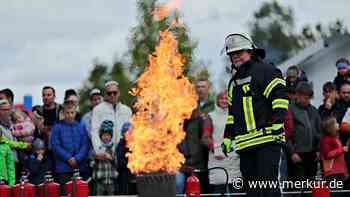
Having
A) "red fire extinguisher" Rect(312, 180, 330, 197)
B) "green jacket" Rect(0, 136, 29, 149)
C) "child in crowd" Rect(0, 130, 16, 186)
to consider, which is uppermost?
"green jacket" Rect(0, 136, 29, 149)

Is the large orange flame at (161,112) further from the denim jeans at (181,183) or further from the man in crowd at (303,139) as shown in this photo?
the man in crowd at (303,139)

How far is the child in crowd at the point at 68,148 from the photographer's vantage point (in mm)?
16453

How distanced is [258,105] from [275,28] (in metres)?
67.6

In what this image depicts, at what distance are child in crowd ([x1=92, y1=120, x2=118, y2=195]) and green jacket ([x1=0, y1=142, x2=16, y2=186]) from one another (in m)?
1.34

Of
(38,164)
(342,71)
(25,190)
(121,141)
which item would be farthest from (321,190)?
(38,164)

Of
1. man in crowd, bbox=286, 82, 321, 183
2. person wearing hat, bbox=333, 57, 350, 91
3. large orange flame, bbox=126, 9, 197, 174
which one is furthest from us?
person wearing hat, bbox=333, 57, 350, 91

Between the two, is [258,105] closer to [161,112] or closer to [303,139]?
[161,112]

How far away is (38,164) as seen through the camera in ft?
54.5

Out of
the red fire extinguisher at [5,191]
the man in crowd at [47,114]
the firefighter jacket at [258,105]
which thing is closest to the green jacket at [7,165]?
the man in crowd at [47,114]

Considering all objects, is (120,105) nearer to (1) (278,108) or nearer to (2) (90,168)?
(2) (90,168)

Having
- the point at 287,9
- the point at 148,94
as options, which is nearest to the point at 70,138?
the point at 148,94

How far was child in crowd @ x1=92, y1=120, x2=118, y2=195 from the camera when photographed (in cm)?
1644

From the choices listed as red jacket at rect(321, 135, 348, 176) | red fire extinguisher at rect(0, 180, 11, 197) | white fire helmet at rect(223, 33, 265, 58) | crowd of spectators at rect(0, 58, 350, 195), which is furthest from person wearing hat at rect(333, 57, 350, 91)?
red fire extinguisher at rect(0, 180, 11, 197)

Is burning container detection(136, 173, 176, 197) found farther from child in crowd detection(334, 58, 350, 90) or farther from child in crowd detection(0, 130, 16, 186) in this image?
child in crowd detection(334, 58, 350, 90)
